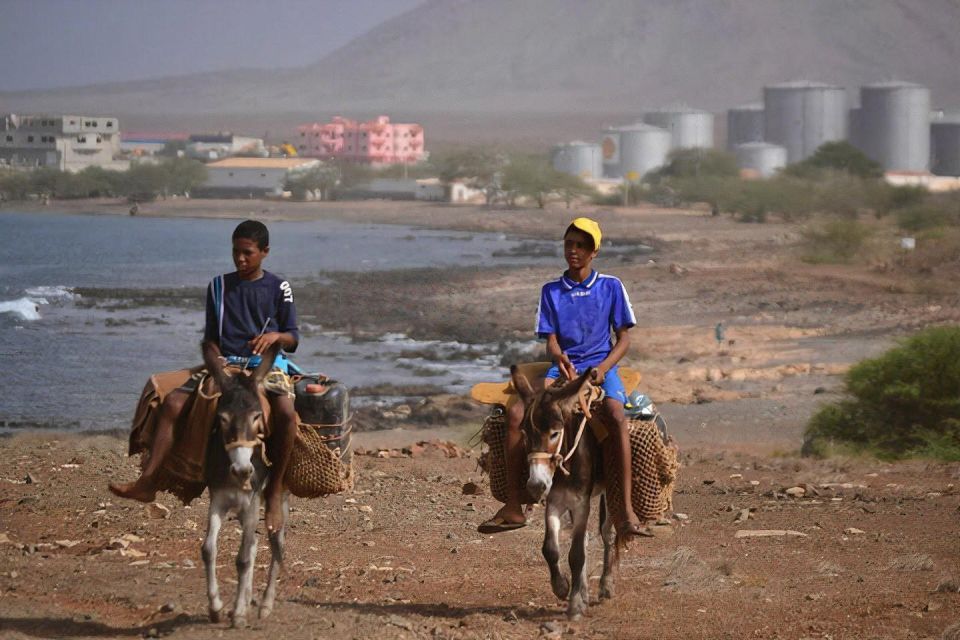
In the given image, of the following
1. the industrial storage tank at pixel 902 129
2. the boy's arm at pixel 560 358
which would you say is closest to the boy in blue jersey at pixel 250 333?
the boy's arm at pixel 560 358

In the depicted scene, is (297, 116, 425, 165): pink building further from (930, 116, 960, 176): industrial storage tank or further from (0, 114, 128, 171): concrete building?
(930, 116, 960, 176): industrial storage tank

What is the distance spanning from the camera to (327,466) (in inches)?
341

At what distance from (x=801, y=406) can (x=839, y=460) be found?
20.4 ft

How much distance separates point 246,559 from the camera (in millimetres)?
8156

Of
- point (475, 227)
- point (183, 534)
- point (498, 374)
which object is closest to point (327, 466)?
point (183, 534)

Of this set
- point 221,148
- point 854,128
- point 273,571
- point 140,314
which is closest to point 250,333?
point 273,571

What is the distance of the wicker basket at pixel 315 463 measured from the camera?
8.60m

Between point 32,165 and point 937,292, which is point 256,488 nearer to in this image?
point 937,292

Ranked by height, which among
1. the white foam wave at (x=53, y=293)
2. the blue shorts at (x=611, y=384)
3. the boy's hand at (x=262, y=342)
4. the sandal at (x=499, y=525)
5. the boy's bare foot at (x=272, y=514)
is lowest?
the white foam wave at (x=53, y=293)

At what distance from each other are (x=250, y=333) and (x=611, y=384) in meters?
2.01

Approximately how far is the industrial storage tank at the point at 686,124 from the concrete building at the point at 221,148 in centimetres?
3746

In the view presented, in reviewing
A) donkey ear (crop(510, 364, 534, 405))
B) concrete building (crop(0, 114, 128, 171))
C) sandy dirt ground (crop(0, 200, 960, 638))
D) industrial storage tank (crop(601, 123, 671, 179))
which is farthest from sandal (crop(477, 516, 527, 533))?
industrial storage tank (crop(601, 123, 671, 179))

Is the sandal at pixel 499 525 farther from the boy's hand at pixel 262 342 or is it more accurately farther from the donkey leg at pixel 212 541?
the boy's hand at pixel 262 342

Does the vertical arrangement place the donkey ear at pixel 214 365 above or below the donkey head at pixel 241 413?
above
